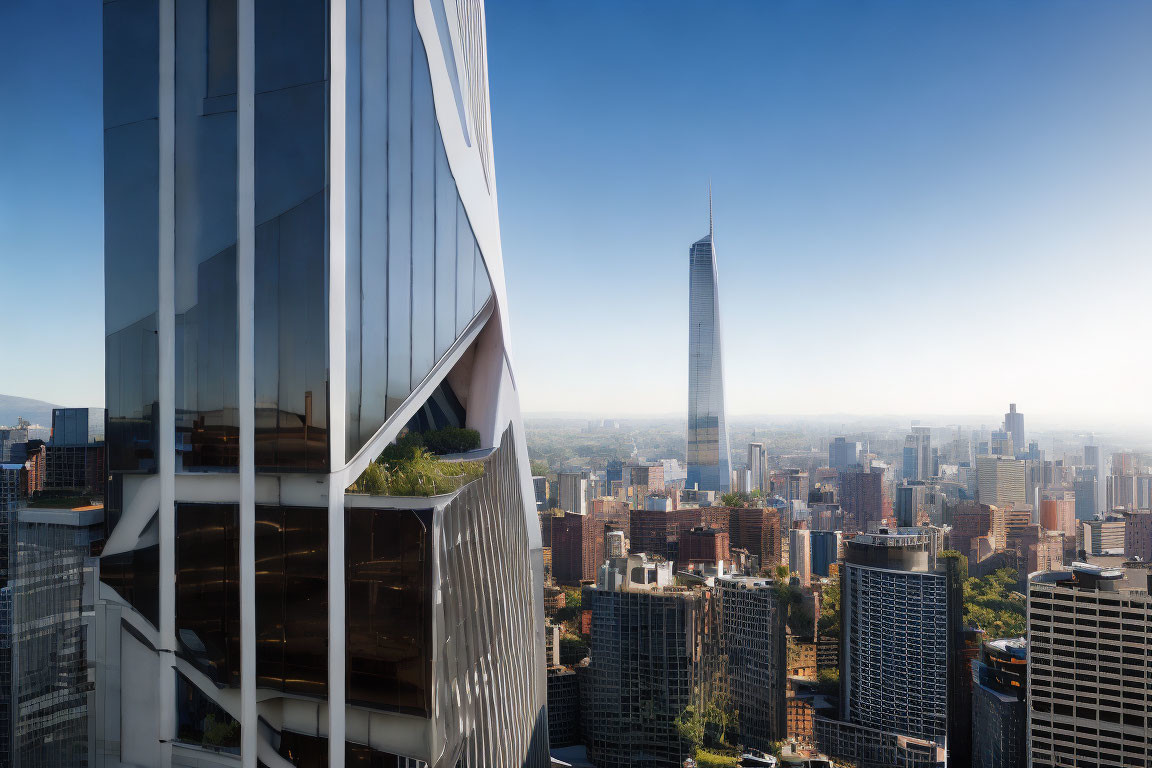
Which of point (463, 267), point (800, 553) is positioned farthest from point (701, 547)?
point (463, 267)

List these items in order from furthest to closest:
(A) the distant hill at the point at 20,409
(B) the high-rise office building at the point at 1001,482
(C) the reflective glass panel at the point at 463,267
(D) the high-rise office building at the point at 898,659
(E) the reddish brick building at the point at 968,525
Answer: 1. (B) the high-rise office building at the point at 1001,482
2. (E) the reddish brick building at the point at 968,525
3. (D) the high-rise office building at the point at 898,659
4. (C) the reflective glass panel at the point at 463,267
5. (A) the distant hill at the point at 20,409

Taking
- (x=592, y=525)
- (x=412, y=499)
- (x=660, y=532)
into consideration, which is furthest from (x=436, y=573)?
(x=660, y=532)

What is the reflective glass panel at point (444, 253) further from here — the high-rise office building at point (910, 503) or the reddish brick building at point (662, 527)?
the high-rise office building at point (910, 503)

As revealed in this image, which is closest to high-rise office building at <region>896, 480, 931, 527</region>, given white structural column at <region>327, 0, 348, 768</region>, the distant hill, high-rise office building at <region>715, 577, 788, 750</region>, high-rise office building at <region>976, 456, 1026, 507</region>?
high-rise office building at <region>976, 456, 1026, 507</region>

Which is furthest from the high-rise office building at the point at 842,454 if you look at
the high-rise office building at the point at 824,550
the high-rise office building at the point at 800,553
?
the high-rise office building at the point at 800,553

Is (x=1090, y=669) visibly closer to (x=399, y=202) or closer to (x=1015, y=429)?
(x=1015, y=429)

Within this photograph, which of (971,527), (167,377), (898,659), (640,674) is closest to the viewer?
(167,377)

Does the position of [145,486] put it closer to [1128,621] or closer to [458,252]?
[458,252]
